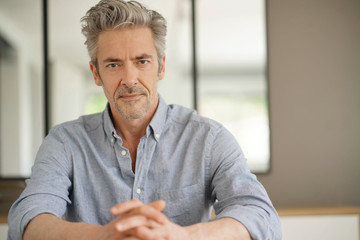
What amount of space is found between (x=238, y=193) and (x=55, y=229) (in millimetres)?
582

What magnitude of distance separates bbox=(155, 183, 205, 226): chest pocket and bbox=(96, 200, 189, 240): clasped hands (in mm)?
319

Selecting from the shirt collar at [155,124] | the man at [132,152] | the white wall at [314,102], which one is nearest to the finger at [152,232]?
the man at [132,152]

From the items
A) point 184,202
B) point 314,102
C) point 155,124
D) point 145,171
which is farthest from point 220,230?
point 314,102

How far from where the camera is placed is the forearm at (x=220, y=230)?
111cm

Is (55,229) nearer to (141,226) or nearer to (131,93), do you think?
(141,226)

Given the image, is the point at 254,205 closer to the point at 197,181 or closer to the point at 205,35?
the point at 197,181

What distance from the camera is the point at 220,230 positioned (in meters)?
1.14

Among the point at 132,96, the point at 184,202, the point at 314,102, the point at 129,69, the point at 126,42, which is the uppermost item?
the point at 126,42

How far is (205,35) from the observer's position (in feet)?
9.66

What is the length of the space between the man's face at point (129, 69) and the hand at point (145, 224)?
1.53 feet

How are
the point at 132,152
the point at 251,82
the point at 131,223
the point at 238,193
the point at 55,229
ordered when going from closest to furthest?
1. the point at 131,223
2. the point at 55,229
3. the point at 238,193
4. the point at 132,152
5. the point at 251,82

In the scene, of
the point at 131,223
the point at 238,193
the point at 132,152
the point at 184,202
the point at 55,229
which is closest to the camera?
the point at 131,223

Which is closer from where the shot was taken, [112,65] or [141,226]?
[141,226]

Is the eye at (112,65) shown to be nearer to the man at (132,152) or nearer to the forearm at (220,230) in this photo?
the man at (132,152)
